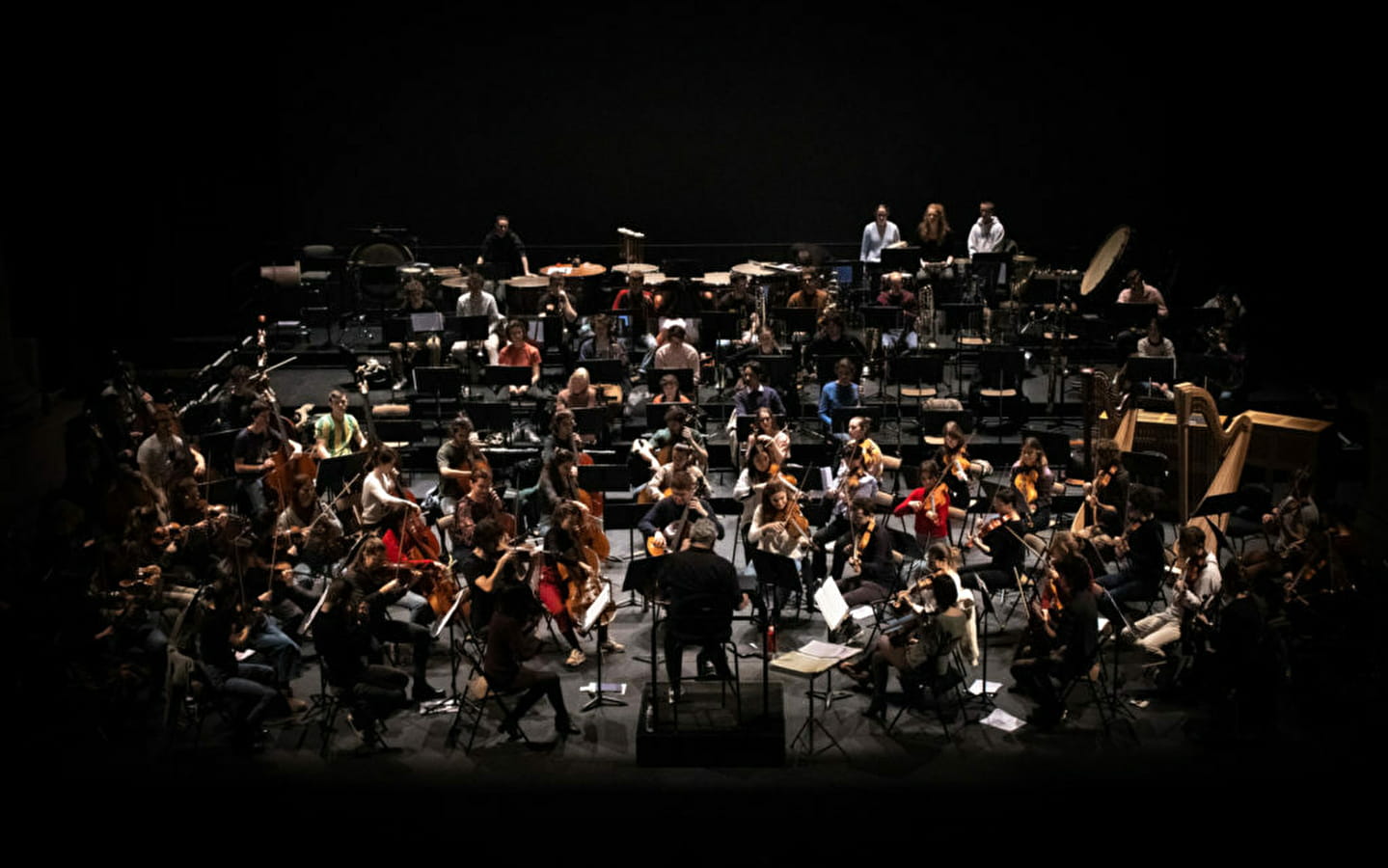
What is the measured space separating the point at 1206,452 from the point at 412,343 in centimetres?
820

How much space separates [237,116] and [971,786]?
556 inches

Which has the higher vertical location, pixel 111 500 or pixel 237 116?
pixel 237 116

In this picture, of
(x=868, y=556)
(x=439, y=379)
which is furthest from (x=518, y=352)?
(x=868, y=556)

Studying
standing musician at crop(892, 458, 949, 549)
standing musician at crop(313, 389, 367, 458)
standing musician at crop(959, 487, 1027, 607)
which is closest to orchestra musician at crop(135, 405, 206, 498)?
standing musician at crop(313, 389, 367, 458)

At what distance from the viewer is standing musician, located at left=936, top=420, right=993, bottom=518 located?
10594 millimetres

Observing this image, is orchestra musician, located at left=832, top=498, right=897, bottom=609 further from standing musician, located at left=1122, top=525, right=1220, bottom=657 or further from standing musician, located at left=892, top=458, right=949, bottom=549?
standing musician, located at left=1122, top=525, right=1220, bottom=657

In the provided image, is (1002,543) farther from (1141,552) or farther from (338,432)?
(338,432)

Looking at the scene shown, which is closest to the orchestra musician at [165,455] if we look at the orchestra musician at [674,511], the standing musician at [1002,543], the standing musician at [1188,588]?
the orchestra musician at [674,511]

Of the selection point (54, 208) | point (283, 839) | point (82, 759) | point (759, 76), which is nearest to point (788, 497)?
point (283, 839)

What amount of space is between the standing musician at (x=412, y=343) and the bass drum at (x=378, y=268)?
87 cm

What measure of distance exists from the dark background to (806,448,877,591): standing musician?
8985 millimetres

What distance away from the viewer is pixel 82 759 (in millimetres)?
8266

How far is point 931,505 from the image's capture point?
34.5 feet

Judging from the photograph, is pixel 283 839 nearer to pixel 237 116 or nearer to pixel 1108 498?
pixel 1108 498
